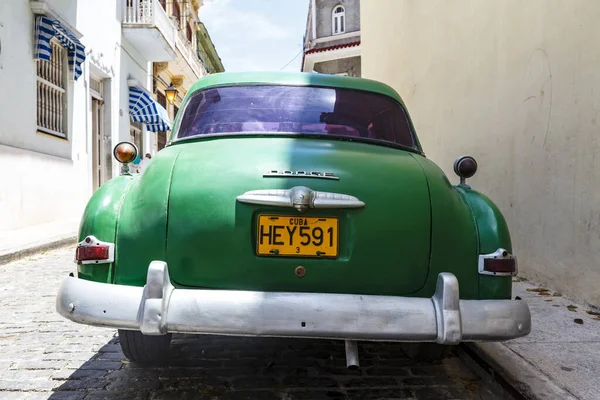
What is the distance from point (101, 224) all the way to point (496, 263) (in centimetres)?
197

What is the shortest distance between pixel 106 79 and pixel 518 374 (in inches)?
520

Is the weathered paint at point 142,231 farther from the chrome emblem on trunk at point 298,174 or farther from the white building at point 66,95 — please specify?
the white building at point 66,95

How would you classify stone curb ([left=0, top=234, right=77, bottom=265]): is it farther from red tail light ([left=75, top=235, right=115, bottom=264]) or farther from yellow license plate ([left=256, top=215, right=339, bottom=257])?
yellow license plate ([left=256, top=215, right=339, bottom=257])

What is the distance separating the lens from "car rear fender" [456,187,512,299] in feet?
8.50

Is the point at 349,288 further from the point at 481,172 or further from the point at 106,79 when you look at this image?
the point at 106,79

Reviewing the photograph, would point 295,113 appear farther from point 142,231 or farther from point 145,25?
point 145,25

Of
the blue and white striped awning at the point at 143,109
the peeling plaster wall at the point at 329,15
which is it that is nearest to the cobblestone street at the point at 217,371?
the blue and white striped awning at the point at 143,109

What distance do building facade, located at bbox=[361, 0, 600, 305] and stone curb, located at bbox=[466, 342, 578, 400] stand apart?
5.61 feet

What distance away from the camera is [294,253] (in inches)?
93.8

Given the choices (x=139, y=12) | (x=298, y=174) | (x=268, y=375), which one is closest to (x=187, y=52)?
(x=139, y=12)

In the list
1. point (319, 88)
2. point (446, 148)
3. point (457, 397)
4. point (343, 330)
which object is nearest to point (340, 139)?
point (319, 88)

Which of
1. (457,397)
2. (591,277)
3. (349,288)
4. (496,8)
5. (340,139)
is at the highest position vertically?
(496,8)

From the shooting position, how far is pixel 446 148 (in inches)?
317

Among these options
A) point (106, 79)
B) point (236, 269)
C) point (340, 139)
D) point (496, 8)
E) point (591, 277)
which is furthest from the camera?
point (106, 79)
